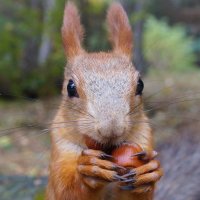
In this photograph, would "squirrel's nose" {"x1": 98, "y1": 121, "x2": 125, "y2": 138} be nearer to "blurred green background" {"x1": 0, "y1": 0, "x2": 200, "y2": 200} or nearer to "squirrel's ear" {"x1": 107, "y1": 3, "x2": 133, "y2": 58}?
"squirrel's ear" {"x1": 107, "y1": 3, "x2": 133, "y2": 58}

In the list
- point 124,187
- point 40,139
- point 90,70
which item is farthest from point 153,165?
point 40,139

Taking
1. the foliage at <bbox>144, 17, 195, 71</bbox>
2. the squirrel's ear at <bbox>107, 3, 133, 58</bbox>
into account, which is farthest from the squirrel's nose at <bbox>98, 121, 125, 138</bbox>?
the foliage at <bbox>144, 17, 195, 71</bbox>

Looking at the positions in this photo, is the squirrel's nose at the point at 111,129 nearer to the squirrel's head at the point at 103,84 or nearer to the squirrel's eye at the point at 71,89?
the squirrel's head at the point at 103,84

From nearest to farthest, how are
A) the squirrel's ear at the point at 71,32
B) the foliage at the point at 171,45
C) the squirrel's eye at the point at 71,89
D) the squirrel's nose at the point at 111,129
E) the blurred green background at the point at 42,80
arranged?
1. the squirrel's nose at the point at 111,129
2. the squirrel's eye at the point at 71,89
3. the squirrel's ear at the point at 71,32
4. the blurred green background at the point at 42,80
5. the foliage at the point at 171,45

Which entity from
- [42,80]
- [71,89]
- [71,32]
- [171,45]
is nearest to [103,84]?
[71,89]

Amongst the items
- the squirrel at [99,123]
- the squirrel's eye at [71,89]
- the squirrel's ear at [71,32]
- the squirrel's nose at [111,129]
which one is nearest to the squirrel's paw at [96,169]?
the squirrel at [99,123]

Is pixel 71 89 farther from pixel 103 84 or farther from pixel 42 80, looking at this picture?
pixel 42 80
